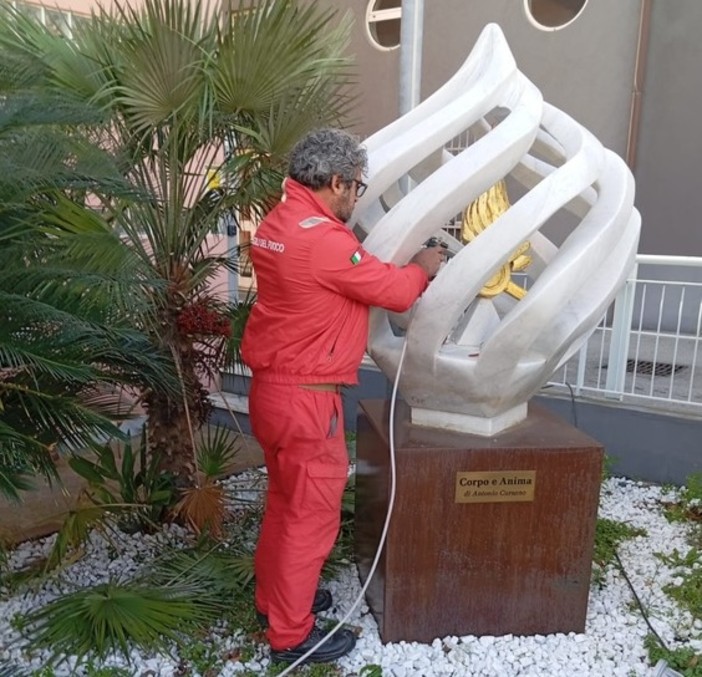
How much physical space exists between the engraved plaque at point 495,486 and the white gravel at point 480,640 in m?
0.61

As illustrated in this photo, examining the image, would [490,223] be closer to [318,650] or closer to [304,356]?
[304,356]

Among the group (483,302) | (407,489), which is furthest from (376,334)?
(407,489)

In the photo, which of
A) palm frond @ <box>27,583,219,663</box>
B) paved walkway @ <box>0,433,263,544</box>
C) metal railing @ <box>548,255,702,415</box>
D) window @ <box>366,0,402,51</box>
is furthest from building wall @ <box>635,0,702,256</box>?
palm frond @ <box>27,583,219,663</box>

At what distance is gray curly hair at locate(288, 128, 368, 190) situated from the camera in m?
2.31

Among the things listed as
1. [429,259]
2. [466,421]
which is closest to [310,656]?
[466,421]

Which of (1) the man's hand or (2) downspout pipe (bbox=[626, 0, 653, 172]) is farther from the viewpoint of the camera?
(2) downspout pipe (bbox=[626, 0, 653, 172])

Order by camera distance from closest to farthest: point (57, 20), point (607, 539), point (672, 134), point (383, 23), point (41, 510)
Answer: point (57, 20) < point (607, 539) < point (41, 510) < point (672, 134) < point (383, 23)

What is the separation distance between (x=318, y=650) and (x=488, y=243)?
64.3 inches

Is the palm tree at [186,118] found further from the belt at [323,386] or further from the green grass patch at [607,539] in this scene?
the green grass patch at [607,539]

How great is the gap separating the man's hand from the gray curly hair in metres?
0.37

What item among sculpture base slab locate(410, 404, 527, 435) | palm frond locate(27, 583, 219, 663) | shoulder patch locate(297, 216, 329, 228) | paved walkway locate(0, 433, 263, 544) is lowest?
paved walkway locate(0, 433, 263, 544)

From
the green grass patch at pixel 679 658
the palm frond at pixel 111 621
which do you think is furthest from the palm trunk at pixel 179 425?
the green grass patch at pixel 679 658

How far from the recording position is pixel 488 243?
7.84ft

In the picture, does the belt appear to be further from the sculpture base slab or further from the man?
the sculpture base slab
